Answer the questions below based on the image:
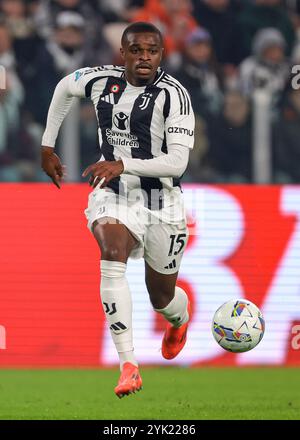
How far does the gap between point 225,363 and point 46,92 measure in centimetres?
297

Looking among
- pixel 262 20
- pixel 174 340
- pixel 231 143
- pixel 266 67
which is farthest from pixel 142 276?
pixel 262 20

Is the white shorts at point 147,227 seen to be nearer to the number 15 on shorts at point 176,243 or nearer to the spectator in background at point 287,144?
the number 15 on shorts at point 176,243

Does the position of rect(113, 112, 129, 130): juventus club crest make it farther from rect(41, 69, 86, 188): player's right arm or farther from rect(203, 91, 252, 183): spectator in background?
rect(203, 91, 252, 183): spectator in background

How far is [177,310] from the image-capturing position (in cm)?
809

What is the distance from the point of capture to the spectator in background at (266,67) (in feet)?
36.0

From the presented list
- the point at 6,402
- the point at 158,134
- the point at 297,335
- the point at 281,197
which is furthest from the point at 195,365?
the point at 158,134

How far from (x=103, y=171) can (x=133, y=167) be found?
0.87 feet

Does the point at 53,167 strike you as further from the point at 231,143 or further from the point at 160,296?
the point at 231,143

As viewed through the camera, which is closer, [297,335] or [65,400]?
[65,400]

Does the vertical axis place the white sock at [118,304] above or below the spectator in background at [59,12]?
below

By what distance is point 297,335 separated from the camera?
32.9ft

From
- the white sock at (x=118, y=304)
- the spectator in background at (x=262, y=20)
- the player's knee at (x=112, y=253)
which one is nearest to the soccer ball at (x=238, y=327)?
the white sock at (x=118, y=304)

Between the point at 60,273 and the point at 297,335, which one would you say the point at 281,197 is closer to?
the point at 297,335

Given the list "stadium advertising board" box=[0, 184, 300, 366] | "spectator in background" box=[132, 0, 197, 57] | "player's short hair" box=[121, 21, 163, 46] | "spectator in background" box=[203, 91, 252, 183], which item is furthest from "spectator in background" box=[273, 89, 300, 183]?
"player's short hair" box=[121, 21, 163, 46]
